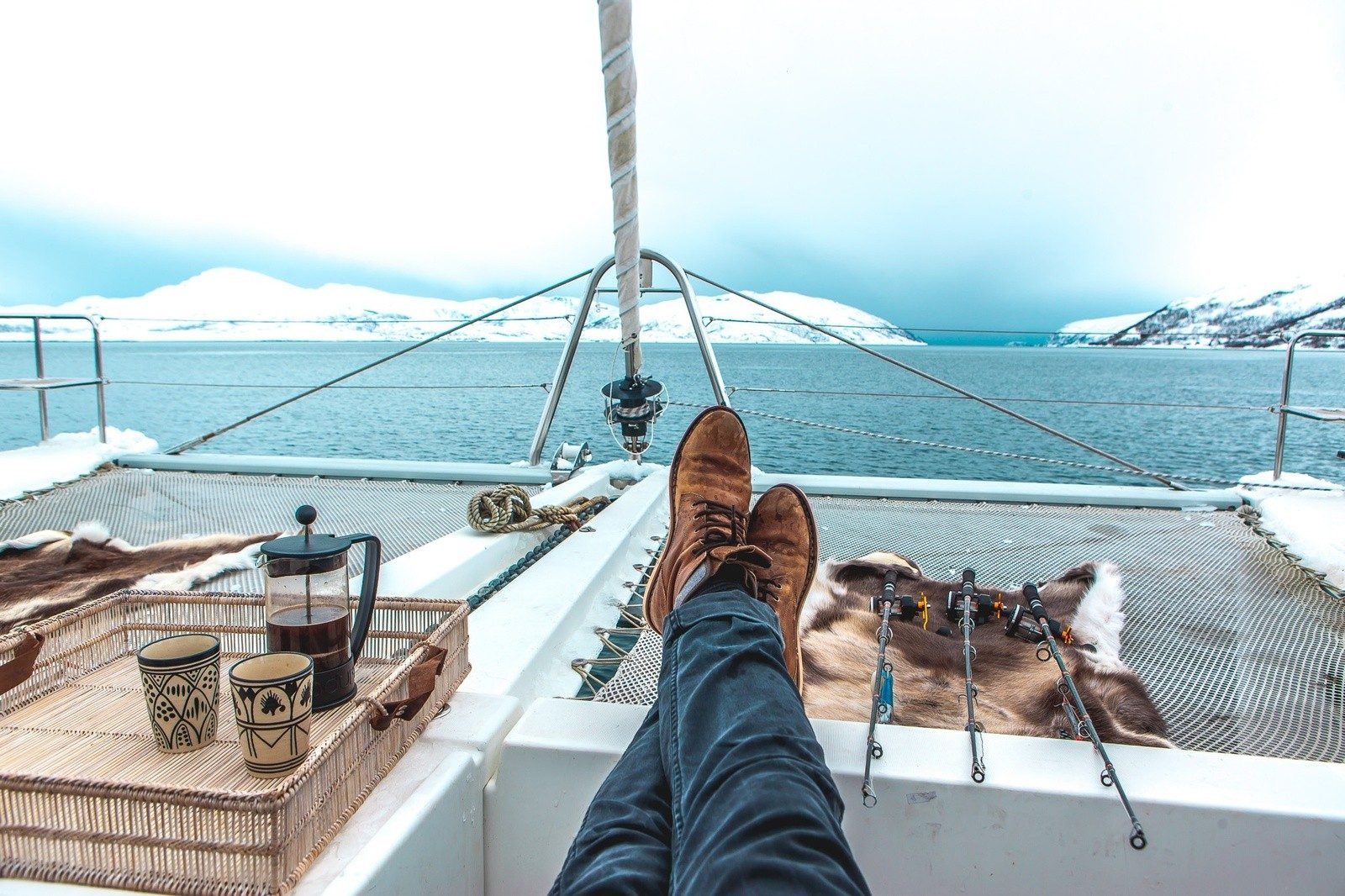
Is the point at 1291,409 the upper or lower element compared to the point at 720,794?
upper

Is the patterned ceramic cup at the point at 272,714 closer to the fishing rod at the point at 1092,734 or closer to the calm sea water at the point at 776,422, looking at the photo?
the fishing rod at the point at 1092,734

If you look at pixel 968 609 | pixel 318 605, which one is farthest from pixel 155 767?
pixel 968 609

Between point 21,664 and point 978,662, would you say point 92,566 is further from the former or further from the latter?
point 978,662

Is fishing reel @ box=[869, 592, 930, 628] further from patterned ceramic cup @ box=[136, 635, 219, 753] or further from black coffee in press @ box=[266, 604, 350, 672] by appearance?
patterned ceramic cup @ box=[136, 635, 219, 753]

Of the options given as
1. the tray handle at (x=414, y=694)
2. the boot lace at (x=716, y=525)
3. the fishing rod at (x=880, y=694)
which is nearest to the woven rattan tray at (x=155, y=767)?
the tray handle at (x=414, y=694)

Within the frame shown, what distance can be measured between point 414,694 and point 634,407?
153 centimetres

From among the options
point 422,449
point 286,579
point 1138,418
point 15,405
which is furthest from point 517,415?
point 286,579

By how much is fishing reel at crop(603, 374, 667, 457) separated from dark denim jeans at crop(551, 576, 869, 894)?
57.0 inches

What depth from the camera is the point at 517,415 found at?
17812 mm

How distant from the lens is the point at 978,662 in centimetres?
121

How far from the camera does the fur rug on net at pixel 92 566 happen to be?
1.44 metres

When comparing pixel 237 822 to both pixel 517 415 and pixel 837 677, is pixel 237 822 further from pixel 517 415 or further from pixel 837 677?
pixel 517 415

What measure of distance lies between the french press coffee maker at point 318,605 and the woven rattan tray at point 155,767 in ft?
0.11

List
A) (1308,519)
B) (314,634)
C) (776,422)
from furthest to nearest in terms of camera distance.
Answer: (776,422) < (1308,519) < (314,634)
